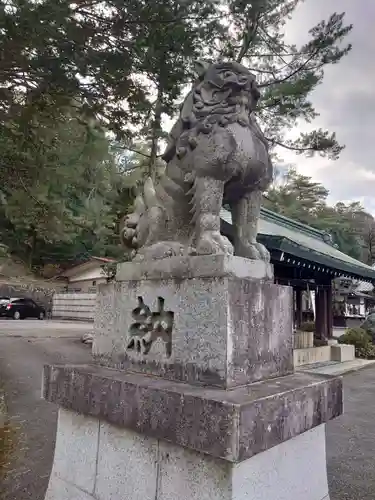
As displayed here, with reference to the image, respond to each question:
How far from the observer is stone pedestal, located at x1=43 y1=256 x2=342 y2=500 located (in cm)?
138

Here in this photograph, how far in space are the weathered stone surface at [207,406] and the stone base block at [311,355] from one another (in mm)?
6918

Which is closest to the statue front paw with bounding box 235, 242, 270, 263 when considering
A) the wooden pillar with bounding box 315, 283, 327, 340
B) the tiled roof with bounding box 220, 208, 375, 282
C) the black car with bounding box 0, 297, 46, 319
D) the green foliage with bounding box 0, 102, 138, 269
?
the tiled roof with bounding box 220, 208, 375, 282

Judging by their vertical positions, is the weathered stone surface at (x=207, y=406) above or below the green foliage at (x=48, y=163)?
below

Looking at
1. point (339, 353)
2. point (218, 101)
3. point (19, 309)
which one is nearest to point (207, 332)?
point (218, 101)

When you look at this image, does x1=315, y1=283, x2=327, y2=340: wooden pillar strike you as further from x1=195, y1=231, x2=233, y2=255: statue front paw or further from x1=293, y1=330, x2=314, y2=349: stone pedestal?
x1=195, y1=231, x2=233, y2=255: statue front paw

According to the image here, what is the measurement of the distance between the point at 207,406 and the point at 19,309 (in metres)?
22.3

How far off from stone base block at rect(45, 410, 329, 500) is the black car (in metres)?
21.1

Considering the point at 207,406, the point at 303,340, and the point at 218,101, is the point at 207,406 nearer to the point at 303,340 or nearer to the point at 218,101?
the point at 218,101

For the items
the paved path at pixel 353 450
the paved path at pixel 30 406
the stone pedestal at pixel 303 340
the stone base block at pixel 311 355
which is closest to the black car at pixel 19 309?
the paved path at pixel 30 406

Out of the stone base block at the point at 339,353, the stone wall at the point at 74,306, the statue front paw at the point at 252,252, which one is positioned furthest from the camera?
the stone wall at the point at 74,306

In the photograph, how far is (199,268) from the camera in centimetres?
168

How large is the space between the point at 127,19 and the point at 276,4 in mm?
3942

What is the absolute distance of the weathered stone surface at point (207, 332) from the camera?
154 cm

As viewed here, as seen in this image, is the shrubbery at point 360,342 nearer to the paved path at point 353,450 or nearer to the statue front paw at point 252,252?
the paved path at point 353,450
